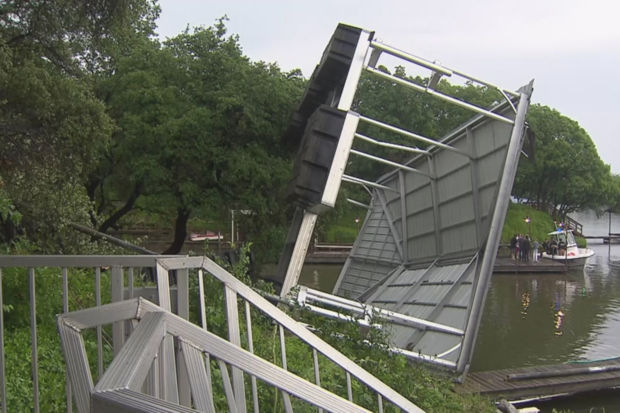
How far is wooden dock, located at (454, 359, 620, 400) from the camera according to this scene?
10648 mm

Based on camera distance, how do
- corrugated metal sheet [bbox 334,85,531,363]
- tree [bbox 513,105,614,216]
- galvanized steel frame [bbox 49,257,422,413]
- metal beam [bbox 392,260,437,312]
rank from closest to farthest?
1. galvanized steel frame [bbox 49,257,422,413]
2. corrugated metal sheet [bbox 334,85,531,363]
3. metal beam [bbox 392,260,437,312]
4. tree [bbox 513,105,614,216]

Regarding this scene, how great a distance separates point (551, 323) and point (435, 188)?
6.78 meters

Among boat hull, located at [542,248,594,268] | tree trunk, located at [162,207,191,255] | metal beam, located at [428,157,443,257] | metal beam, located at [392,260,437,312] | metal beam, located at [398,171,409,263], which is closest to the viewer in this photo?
metal beam, located at [392,260,437,312]

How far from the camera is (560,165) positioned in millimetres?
50094

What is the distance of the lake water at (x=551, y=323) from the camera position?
14805mm

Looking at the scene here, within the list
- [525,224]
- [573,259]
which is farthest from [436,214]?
[525,224]

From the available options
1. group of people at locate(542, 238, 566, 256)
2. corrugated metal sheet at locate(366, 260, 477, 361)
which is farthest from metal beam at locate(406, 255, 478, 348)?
group of people at locate(542, 238, 566, 256)

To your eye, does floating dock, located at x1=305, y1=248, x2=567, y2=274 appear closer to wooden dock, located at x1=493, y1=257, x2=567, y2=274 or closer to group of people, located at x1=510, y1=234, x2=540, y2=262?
wooden dock, located at x1=493, y1=257, x2=567, y2=274

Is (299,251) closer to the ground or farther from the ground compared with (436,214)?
closer to the ground

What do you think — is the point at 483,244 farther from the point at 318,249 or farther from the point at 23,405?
the point at 318,249

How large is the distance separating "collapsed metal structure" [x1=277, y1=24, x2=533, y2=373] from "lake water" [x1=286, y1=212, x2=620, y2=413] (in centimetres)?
217

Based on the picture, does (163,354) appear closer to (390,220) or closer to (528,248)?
(390,220)

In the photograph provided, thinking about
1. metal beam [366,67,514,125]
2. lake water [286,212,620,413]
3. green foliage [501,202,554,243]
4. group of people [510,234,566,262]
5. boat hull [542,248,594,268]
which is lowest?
lake water [286,212,620,413]

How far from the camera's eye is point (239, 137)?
1895 cm
